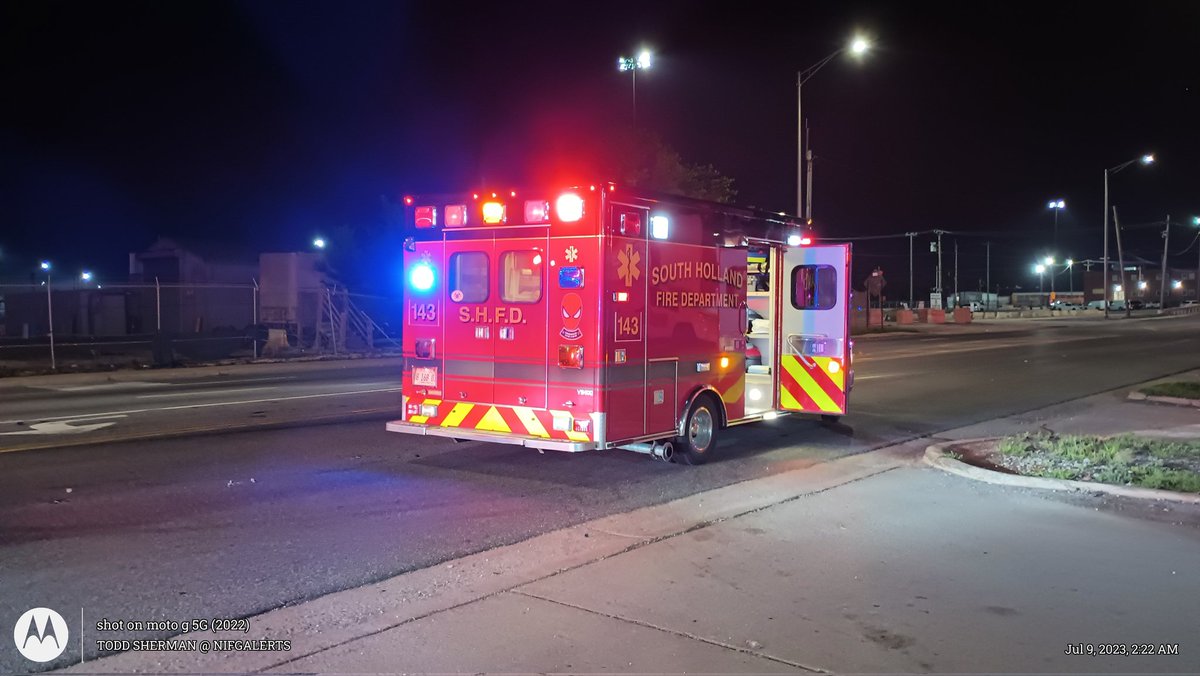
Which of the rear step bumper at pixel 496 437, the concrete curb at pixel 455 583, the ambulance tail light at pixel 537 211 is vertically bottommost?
the concrete curb at pixel 455 583

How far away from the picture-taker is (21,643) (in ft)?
14.6

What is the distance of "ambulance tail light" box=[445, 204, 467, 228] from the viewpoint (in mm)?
8727

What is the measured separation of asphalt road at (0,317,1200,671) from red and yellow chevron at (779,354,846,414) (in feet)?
1.71

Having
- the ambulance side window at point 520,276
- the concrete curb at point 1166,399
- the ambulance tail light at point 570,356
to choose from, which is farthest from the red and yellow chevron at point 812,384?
the concrete curb at point 1166,399

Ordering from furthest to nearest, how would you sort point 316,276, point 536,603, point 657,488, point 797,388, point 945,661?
point 316,276, point 797,388, point 657,488, point 536,603, point 945,661

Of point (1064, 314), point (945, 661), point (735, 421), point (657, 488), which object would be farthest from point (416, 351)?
point (1064, 314)

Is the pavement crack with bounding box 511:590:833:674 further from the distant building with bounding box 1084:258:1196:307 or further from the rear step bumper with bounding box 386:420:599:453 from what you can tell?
the distant building with bounding box 1084:258:1196:307

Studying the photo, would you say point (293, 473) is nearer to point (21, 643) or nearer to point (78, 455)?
point (78, 455)

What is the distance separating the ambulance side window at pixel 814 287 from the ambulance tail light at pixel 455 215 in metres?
4.26

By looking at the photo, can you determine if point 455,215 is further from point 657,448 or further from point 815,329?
point 815,329

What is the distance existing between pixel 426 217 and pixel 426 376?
64.7 inches

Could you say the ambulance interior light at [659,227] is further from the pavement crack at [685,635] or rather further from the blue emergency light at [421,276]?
the pavement crack at [685,635]

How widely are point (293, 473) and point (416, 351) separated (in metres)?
1.71

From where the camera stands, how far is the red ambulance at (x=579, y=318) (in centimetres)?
795
